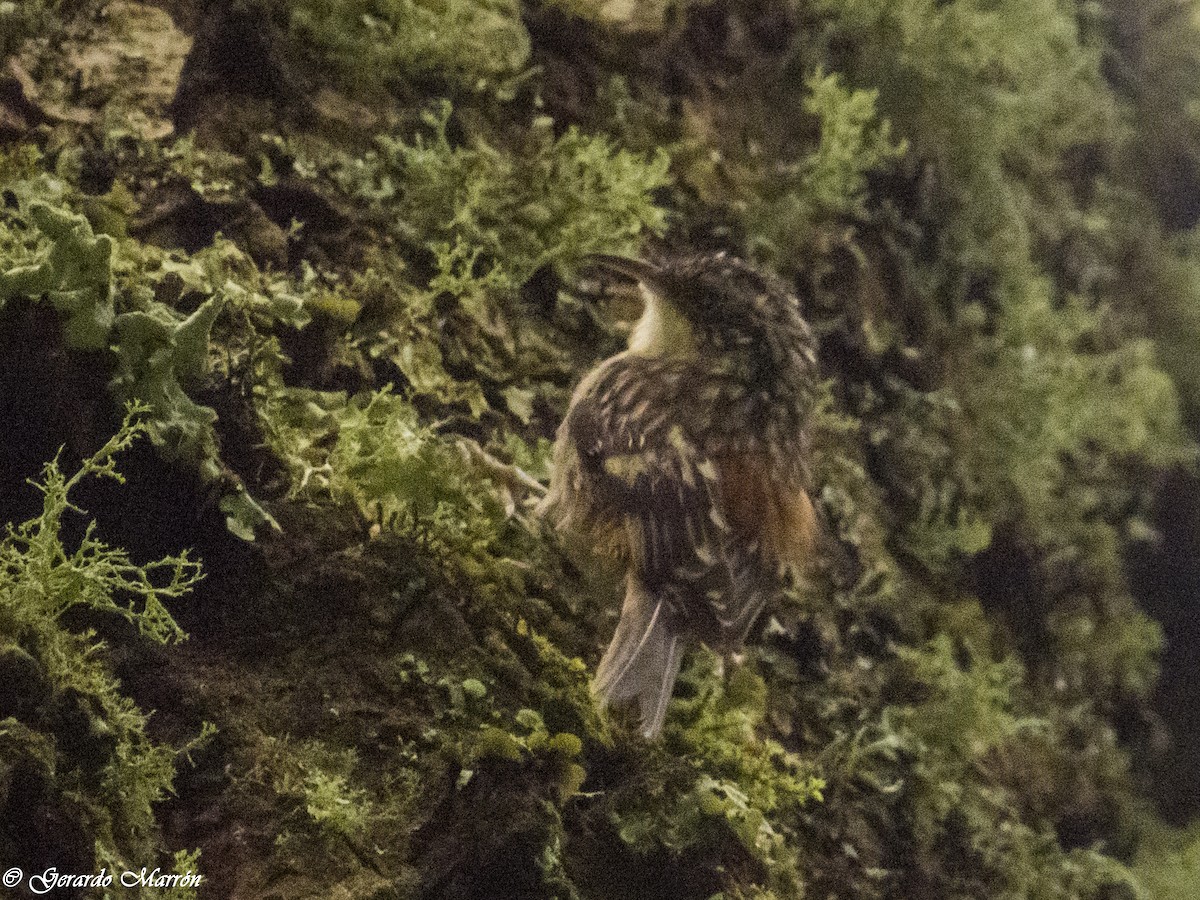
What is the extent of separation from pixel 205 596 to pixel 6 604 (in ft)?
1.70

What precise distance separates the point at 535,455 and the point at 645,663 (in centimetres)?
95

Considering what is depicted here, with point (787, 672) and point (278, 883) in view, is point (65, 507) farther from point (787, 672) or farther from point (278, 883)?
point (787, 672)

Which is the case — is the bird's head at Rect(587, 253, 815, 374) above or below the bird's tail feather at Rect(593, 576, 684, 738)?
above

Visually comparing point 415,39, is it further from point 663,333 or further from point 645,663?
point 645,663

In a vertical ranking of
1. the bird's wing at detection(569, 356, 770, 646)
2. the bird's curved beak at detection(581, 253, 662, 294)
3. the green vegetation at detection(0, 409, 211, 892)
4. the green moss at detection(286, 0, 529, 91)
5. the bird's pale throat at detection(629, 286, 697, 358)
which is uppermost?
the green moss at detection(286, 0, 529, 91)

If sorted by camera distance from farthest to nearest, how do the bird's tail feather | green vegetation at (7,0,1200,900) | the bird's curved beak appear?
the bird's curved beak → the bird's tail feather → green vegetation at (7,0,1200,900)

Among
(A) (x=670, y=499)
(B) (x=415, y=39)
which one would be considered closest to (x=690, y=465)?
(A) (x=670, y=499)

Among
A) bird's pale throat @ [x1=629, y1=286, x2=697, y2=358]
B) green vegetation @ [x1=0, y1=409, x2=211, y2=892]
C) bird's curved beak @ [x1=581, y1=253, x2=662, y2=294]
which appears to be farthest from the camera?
bird's pale throat @ [x1=629, y1=286, x2=697, y2=358]

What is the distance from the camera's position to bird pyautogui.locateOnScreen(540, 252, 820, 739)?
350cm

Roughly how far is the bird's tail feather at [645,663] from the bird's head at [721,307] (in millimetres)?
1011

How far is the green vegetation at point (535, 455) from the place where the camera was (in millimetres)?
2900

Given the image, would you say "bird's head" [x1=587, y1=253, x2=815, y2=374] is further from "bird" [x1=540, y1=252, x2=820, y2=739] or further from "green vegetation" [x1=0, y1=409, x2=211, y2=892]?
"green vegetation" [x1=0, y1=409, x2=211, y2=892]

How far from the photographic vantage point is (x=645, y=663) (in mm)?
3453

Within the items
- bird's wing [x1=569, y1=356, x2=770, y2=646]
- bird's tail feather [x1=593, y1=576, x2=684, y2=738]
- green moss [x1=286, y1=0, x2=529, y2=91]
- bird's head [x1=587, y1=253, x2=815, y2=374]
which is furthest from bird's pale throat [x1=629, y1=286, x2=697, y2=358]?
green moss [x1=286, y1=0, x2=529, y2=91]
